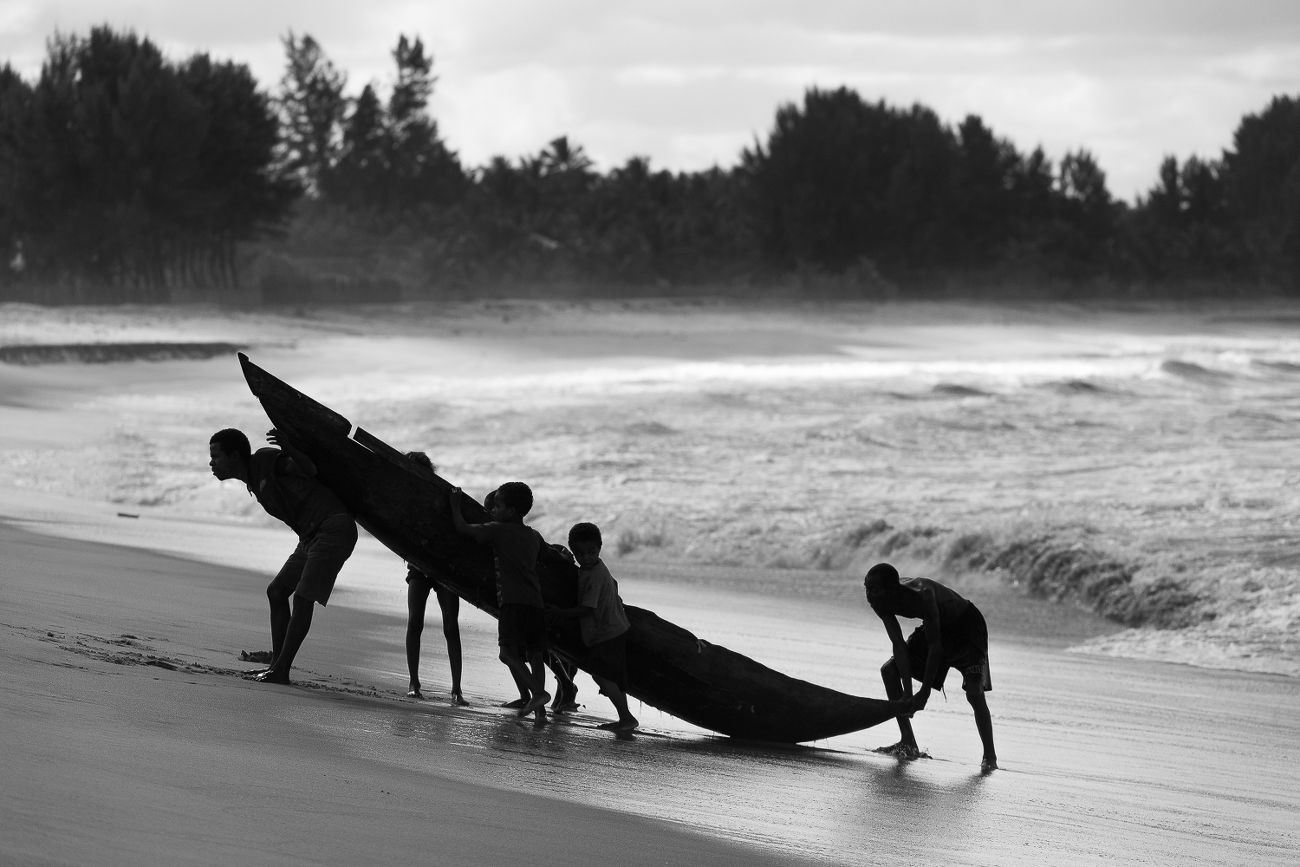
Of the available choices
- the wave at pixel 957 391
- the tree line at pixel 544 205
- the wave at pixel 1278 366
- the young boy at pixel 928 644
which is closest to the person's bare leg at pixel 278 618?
the young boy at pixel 928 644

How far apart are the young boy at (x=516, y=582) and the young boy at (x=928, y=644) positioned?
4.38ft

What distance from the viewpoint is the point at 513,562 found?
23.1ft

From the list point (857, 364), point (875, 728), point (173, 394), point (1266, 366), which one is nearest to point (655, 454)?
point (173, 394)

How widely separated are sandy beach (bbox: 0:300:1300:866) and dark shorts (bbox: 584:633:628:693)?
244 mm

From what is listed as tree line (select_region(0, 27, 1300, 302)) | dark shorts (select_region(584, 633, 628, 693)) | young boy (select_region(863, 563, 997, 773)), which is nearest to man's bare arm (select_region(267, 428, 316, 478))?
dark shorts (select_region(584, 633, 628, 693))

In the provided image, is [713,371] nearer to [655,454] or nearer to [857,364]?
[857,364]

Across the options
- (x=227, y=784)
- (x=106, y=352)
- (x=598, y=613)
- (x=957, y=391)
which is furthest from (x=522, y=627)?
(x=106, y=352)

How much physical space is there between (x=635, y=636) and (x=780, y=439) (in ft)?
60.5

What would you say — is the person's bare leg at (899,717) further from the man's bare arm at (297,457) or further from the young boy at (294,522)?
the man's bare arm at (297,457)

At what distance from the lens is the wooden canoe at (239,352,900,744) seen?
7.26 meters

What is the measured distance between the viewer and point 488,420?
2795 centimetres

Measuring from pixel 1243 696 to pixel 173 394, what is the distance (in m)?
25.0

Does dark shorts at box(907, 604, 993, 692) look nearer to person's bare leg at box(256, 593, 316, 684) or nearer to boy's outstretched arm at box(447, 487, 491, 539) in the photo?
boy's outstretched arm at box(447, 487, 491, 539)

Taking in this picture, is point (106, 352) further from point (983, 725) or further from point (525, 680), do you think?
point (983, 725)
